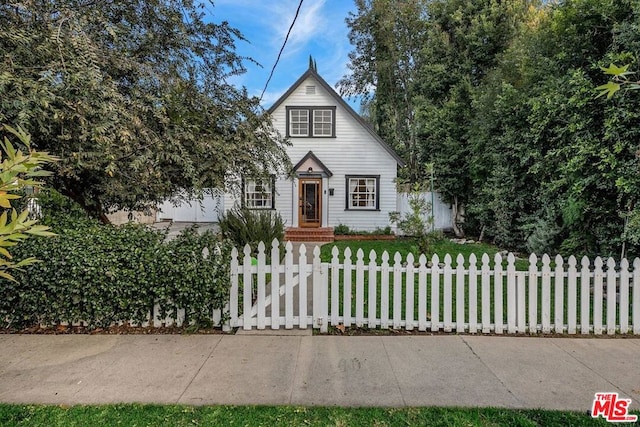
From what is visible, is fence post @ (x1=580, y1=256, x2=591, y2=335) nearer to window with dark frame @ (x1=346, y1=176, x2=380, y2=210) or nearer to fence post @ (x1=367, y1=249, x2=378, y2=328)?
fence post @ (x1=367, y1=249, x2=378, y2=328)

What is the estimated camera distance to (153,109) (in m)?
4.09

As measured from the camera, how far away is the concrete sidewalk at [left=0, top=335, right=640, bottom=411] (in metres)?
2.78

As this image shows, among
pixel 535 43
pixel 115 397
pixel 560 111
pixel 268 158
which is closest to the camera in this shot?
pixel 115 397

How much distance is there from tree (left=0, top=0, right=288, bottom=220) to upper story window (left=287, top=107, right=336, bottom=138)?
322 inches

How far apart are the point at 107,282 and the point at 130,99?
218 centimetres

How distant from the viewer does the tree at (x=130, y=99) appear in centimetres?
337

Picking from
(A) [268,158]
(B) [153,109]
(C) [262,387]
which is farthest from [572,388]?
(B) [153,109]

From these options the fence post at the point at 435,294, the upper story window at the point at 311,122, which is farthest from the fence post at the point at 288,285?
the upper story window at the point at 311,122

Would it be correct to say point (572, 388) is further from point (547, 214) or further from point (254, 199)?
point (254, 199)

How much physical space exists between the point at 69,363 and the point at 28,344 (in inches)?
32.0

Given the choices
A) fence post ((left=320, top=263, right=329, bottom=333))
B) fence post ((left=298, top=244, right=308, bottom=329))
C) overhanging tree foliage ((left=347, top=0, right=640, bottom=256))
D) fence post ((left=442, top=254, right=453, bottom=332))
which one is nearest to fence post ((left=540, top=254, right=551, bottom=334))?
fence post ((left=442, top=254, right=453, bottom=332))

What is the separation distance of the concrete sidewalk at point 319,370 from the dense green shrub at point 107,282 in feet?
0.94

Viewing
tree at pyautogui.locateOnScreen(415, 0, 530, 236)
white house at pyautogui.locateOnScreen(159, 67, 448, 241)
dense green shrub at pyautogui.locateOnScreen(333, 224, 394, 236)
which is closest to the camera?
dense green shrub at pyautogui.locateOnScreen(333, 224, 394, 236)

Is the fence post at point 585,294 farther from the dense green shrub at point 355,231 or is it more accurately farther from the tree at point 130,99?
the dense green shrub at point 355,231
